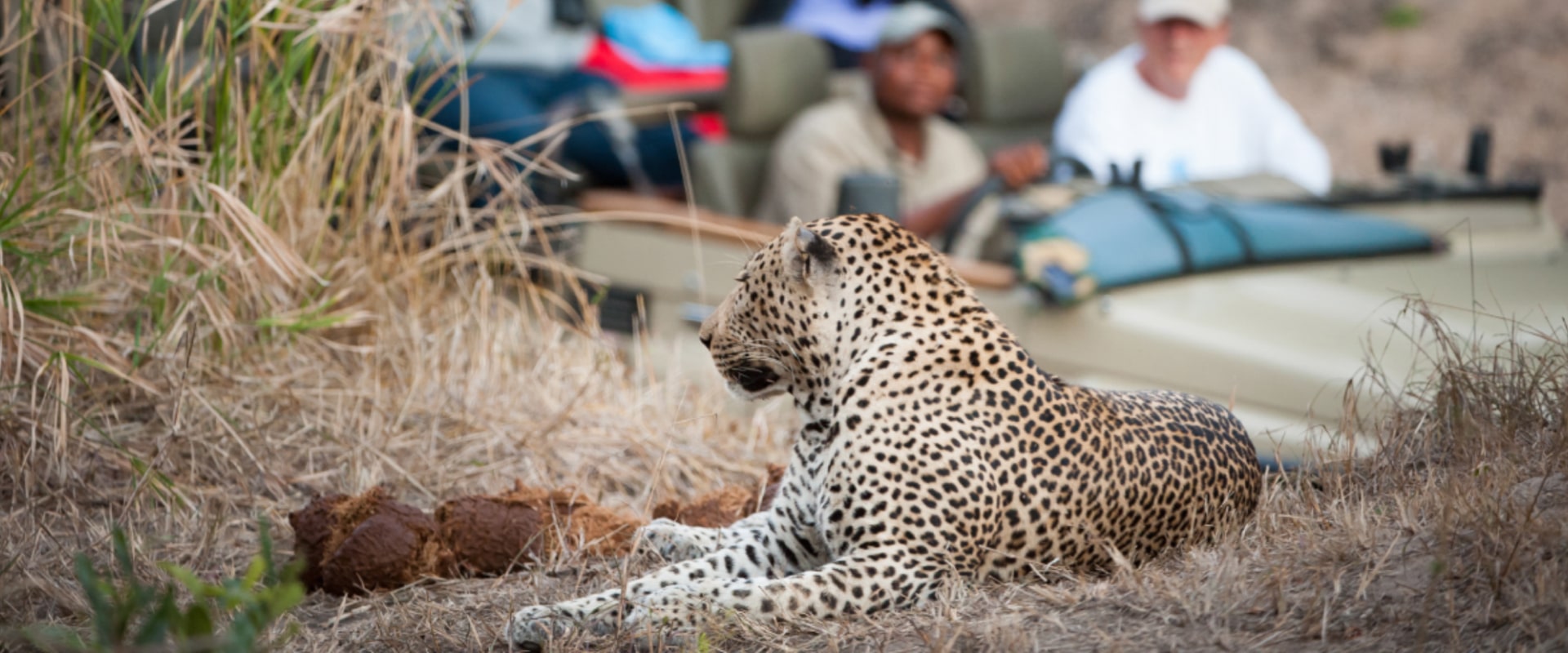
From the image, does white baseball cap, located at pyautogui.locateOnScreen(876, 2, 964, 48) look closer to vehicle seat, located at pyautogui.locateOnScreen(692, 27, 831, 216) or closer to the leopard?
vehicle seat, located at pyautogui.locateOnScreen(692, 27, 831, 216)

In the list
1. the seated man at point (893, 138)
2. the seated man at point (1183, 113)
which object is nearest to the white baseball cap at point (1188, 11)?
the seated man at point (1183, 113)

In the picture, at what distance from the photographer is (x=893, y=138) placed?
21.2ft

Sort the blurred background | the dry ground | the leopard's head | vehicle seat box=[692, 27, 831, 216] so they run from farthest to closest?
1. the blurred background
2. vehicle seat box=[692, 27, 831, 216]
3. the leopard's head
4. the dry ground

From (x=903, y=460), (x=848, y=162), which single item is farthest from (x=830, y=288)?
(x=848, y=162)

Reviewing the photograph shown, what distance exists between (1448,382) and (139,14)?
3.16 m

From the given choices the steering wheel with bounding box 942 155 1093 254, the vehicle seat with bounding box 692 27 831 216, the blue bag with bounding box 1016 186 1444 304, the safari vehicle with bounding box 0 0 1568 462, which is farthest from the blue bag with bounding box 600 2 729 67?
the blue bag with bounding box 1016 186 1444 304

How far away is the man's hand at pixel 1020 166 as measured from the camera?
17.5ft

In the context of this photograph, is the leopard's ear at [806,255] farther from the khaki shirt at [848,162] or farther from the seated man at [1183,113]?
the seated man at [1183,113]

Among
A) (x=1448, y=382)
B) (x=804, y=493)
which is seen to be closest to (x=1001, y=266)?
(x=1448, y=382)

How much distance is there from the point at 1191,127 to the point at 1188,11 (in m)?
0.51

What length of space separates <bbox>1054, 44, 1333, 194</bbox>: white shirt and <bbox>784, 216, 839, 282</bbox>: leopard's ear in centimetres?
368

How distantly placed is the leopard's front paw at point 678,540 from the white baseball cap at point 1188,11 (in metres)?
4.26

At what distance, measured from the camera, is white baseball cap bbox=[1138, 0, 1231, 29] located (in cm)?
648

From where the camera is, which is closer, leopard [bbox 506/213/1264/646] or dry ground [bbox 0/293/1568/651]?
dry ground [bbox 0/293/1568/651]
